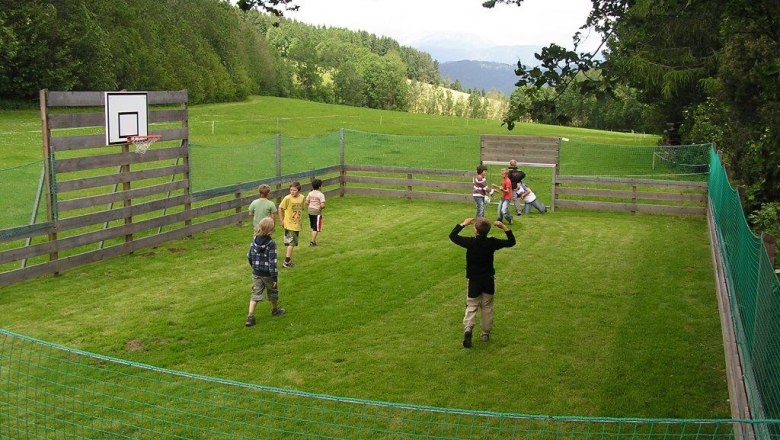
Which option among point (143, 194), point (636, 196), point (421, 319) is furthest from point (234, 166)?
point (421, 319)

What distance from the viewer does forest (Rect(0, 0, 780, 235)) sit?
9242 millimetres

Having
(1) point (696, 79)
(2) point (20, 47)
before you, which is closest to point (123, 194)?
(1) point (696, 79)

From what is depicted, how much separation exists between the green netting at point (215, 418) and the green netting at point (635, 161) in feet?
61.0

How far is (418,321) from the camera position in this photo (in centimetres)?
1117

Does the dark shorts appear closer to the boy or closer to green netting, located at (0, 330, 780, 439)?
the boy

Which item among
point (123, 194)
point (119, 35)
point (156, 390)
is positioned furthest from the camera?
point (119, 35)

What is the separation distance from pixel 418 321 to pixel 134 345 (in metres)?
3.90

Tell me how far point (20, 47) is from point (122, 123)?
125ft

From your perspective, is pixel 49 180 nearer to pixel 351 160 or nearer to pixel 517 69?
pixel 517 69

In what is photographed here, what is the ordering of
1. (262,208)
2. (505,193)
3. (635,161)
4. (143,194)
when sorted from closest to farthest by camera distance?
(262,208) → (143,194) → (505,193) → (635,161)

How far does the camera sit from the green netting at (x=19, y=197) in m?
13.4

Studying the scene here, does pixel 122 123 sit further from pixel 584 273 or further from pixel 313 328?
pixel 584 273

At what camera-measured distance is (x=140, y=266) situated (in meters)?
14.1

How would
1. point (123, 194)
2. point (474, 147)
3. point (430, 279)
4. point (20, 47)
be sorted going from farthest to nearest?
point (20, 47)
point (474, 147)
point (123, 194)
point (430, 279)
